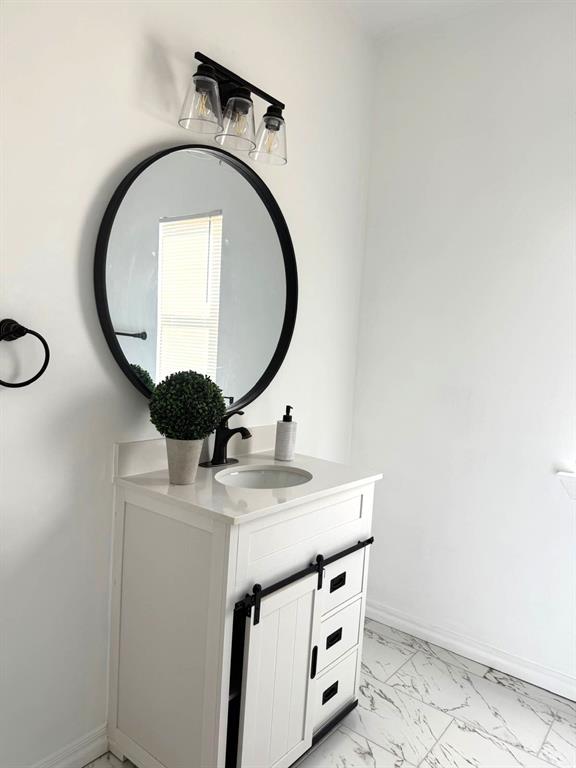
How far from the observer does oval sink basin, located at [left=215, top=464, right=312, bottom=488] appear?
1786 millimetres

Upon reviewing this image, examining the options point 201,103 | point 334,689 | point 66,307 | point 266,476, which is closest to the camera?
point 66,307

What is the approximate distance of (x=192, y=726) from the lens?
1.39 m

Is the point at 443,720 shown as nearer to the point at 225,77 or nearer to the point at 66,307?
the point at 66,307

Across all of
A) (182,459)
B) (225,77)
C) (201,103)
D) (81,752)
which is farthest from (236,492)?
(225,77)

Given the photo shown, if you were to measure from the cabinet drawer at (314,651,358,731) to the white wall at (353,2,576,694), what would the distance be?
0.70 m

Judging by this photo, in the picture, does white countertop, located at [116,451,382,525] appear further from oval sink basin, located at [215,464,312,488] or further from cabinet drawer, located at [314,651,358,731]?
cabinet drawer, located at [314,651,358,731]

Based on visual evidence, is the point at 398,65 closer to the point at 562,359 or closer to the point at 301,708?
the point at 562,359

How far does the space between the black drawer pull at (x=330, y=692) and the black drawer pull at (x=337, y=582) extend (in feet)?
1.10

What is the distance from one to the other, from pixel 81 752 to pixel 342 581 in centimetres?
89

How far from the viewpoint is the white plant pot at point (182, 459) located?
1.48 metres

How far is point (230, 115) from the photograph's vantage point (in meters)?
1.64

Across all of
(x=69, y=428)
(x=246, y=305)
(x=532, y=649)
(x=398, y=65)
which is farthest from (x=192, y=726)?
(x=398, y=65)

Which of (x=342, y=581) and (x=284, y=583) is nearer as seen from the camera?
(x=284, y=583)

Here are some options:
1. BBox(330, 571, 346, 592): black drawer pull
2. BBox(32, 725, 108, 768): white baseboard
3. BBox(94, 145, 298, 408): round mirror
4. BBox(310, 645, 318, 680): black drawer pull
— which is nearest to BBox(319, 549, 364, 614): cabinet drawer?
BBox(330, 571, 346, 592): black drawer pull
